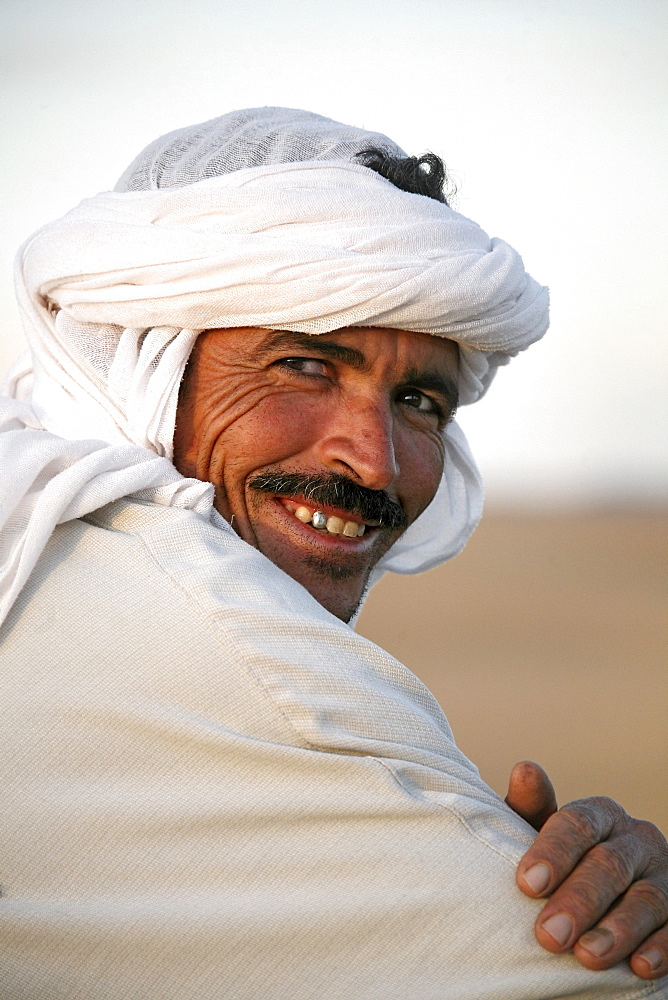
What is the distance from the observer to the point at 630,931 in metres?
1.79

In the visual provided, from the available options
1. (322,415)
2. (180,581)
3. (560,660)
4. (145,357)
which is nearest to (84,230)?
(145,357)

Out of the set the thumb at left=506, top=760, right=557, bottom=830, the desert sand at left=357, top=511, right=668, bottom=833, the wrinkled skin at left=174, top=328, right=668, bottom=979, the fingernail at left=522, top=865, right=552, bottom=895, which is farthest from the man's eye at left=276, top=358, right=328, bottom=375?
the desert sand at left=357, top=511, right=668, bottom=833

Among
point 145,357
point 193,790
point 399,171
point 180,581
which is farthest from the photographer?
point 399,171

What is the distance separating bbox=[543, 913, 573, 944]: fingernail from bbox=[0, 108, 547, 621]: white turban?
1397 mm

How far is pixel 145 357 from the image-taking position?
2.67 meters

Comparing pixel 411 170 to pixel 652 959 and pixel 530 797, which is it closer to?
pixel 530 797

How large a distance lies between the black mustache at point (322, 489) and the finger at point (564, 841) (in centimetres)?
100

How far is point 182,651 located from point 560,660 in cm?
1538

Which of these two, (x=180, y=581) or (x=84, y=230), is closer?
(x=180, y=581)

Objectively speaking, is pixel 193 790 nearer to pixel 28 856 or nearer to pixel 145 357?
pixel 28 856

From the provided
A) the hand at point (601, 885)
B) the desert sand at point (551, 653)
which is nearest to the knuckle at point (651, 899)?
the hand at point (601, 885)

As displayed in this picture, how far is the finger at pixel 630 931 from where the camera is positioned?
1.73 m

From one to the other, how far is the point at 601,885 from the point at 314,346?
4.66 feet

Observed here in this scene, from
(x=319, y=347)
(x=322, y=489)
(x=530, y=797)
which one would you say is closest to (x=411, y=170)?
(x=319, y=347)
